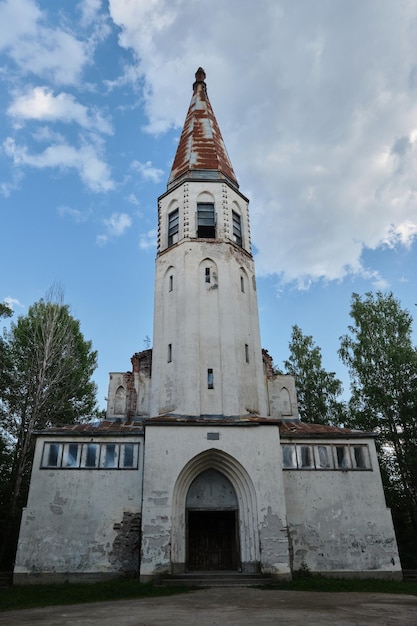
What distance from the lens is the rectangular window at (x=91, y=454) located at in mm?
18438

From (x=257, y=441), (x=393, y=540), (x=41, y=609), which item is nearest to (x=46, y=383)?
(x=257, y=441)

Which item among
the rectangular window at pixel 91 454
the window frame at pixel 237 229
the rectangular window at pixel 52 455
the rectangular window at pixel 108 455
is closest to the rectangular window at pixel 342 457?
the rectangular window at pixel 108 455

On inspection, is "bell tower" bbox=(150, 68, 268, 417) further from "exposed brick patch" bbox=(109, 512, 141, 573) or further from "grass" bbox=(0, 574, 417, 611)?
"grass" bbox=(0, 574, 417, 611)

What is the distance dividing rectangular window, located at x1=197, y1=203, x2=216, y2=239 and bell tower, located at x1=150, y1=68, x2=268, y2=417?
0.05m

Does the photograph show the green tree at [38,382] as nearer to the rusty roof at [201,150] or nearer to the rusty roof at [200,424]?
the rusty roof at [200,424]

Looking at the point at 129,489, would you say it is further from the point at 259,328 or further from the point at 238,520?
the point at 259,328

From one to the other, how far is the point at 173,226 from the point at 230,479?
537 inches

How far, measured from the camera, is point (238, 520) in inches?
691

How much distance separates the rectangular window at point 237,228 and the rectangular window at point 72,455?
13.0 m

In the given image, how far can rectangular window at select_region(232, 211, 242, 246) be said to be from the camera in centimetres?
2474

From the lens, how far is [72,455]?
730 inches

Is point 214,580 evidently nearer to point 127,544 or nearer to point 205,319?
point 127,544

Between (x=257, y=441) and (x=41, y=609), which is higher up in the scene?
(x=257, y=441)

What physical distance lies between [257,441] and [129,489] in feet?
17.9
